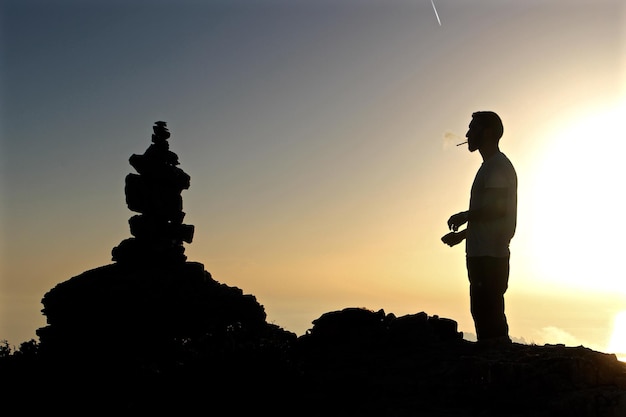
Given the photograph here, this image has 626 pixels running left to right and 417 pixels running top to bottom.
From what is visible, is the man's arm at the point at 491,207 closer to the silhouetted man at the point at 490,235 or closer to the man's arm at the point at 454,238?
the silhouetted man at the point at 490,235

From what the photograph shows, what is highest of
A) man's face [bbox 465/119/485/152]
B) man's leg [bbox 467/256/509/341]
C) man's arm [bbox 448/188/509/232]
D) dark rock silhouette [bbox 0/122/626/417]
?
man's face [bbox 465/119/485/152]

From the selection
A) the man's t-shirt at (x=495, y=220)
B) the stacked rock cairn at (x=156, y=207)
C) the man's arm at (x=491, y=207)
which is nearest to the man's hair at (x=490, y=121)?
the man's t-shirt at (x=495, y=220)

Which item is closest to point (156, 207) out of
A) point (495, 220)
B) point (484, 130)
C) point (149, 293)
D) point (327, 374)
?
point (149, 293)

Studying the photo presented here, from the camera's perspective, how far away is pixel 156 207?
23594 millimetres

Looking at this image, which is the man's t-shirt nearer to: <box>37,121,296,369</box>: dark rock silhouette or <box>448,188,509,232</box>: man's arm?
<box>448,188,509,232</box>: man's arm

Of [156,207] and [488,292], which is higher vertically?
[156,207]

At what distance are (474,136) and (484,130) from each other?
0.19 metres

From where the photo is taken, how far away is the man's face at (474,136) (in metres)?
11.6

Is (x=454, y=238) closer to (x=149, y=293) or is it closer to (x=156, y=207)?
(x=149, y=293)

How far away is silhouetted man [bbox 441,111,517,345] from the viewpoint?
11.1m

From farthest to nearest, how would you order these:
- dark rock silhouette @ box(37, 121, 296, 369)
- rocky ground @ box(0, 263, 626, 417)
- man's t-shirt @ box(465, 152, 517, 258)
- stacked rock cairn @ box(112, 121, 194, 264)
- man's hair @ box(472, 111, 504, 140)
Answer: stacked rock cairn @ box(112, 121, 194, 264) → dark rock silhouette @ box(37, 121, 296, 369) → man's hair @ box(472, 111, 504, 140) → man's t-shirt @ box(465, 152, 517, 258) → rocky ground @ box(0, 263, 626, 417)

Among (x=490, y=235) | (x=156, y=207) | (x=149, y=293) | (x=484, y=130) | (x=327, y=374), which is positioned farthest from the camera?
(x=156, y=207)

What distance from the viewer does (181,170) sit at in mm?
24500

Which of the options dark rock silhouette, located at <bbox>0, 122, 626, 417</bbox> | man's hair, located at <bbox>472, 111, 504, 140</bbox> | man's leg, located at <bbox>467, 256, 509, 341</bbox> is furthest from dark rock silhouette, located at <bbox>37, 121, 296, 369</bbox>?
man's hair, located at <bbox>472, 111, 504, 140</bbox>
